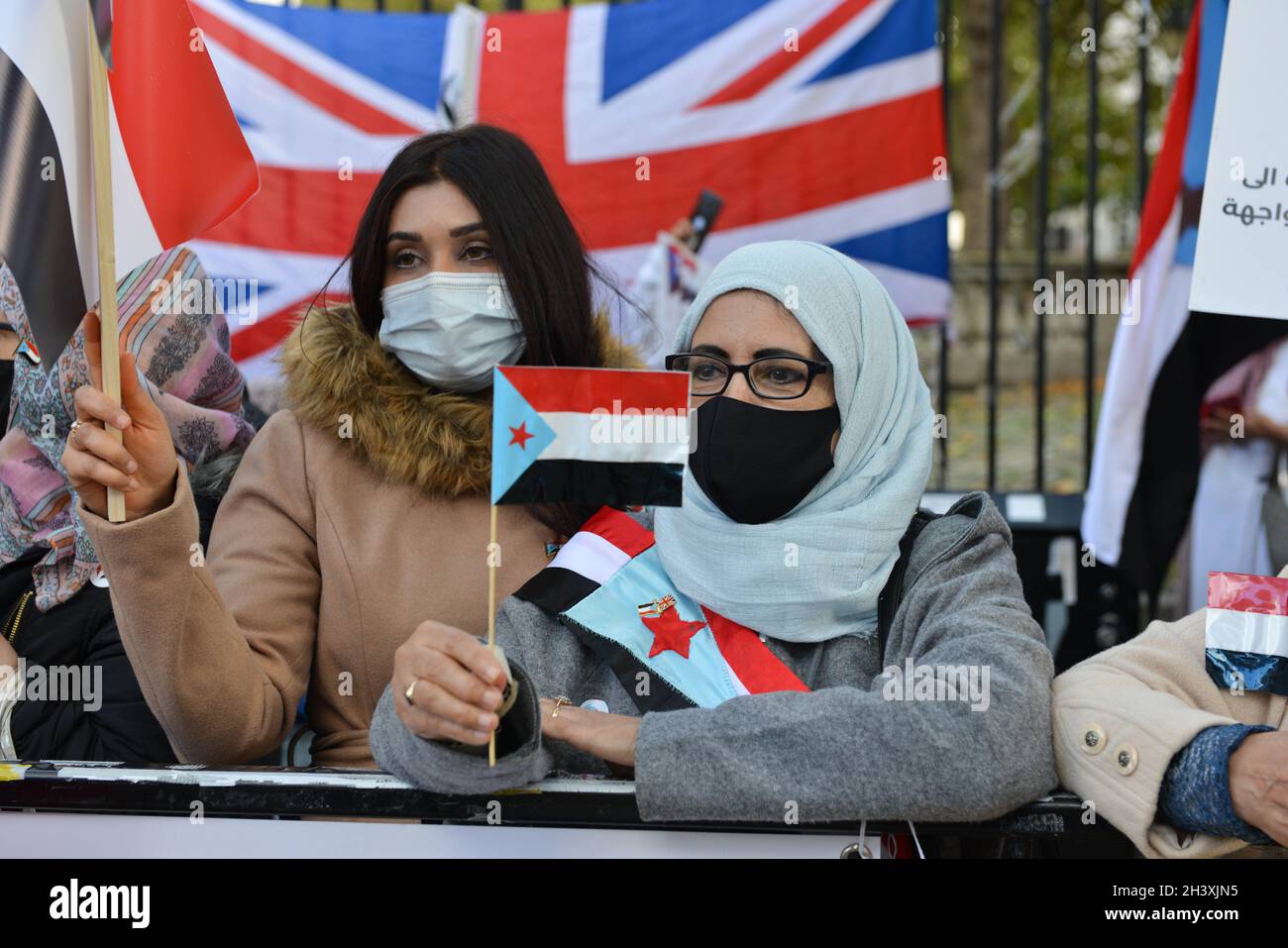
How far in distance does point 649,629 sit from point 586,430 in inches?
20.8

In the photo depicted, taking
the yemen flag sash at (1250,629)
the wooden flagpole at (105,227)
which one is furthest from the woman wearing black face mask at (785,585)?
the wooden flagpole at (105,227)

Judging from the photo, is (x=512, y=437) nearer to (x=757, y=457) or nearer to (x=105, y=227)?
(x=757, y=457)

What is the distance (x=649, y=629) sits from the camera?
2354mm

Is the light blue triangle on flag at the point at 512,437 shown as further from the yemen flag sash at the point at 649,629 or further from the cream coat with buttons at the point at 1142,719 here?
the cream coat with buttons at the point at 1142,719

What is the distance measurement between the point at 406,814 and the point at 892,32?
13.7ft

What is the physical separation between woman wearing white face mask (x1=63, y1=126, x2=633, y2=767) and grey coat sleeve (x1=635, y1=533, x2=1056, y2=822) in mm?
793

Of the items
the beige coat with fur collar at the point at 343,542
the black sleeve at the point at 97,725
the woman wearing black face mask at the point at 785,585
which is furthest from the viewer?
the black sleeve at the point at 97,725

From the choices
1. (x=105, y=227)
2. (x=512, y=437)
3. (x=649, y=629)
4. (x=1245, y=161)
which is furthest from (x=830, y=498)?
(x=1245, y=161)

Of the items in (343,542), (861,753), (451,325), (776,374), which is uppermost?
(451,325)

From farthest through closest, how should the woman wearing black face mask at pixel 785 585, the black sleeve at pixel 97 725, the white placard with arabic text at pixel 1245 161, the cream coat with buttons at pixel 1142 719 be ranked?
the white placard with arabic text at pixel 1245 161 → the black sleeve at pixel 97 725 → the woman wearing black face mask at pixel 785 585 → the cream coat with buttons at pixel 1142 719

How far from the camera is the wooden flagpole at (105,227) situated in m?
1.97

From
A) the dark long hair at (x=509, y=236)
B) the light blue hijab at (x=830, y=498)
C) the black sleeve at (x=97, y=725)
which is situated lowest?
the black sleeve at (x=97, y=725)

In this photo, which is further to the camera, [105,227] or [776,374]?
[776,374]

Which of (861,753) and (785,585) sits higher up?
(785,585)
